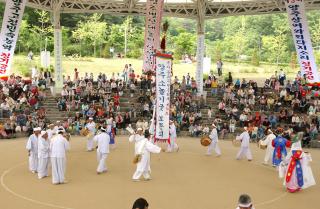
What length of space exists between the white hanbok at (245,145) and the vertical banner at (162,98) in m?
2.91

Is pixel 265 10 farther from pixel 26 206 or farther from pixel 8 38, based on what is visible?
pixel 26 206

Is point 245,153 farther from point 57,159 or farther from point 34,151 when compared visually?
point 34,151

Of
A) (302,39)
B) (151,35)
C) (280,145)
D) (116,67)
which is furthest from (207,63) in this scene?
(280,145)

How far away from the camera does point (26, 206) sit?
31.8 feet

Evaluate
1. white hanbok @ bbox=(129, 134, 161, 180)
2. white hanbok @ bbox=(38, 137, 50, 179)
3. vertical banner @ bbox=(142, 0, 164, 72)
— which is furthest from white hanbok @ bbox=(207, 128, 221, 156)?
white hanbok @ bbox=(38, 137, 50, 179)

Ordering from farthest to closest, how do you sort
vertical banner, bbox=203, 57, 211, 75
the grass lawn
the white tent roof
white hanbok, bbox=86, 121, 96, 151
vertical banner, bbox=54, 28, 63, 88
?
the grass lawn → vertical banner, bbox=203, 57, 211, 75 → the white tent roof → vertical banner, bbox=54, 28, 63, 88 → white hanbok, bbox=86, 121, 96, 151

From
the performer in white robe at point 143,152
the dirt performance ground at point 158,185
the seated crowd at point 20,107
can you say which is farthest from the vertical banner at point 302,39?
the seated crowd at point 20,107

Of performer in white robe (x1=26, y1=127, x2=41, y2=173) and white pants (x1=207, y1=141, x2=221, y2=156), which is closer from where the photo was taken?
performer in white robe (x1=26, y1=127, x2=41, y2=173)

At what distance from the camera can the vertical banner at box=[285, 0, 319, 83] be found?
48.8 ft

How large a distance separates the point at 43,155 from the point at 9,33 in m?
4.26

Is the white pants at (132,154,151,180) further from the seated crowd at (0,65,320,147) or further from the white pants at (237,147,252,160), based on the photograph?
the seated crowd at (0,65,320,147)

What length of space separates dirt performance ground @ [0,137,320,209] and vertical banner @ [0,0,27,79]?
3.16 meters

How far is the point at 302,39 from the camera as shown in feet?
50.5

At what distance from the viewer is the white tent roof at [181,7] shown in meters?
Result: 25.5
